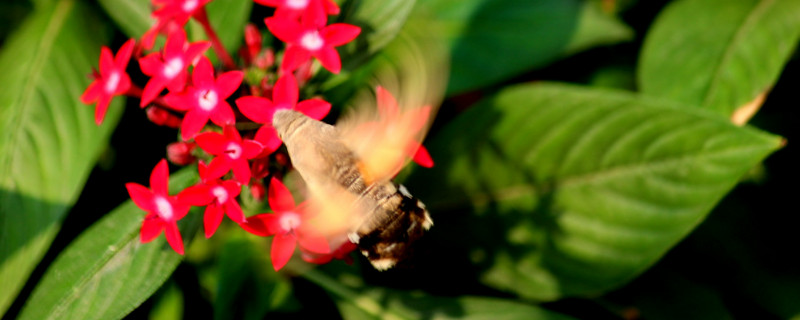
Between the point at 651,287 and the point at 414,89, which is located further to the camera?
the point at 651,287

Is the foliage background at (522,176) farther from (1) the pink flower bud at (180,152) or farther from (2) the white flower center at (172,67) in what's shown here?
(2) the white flower center at (172,67)

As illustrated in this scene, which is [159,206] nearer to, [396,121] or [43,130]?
[396,121]

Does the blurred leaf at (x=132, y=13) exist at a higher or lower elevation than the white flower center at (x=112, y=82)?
lower

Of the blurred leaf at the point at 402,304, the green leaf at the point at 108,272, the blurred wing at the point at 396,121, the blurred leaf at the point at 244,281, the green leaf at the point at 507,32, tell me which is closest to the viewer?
the blurred wing at the point at 396,121

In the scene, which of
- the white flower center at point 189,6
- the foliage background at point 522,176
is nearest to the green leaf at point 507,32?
the foliage background at point 522,176

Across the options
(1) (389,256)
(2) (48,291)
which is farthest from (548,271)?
(2) (48,291)

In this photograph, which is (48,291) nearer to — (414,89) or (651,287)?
(414,89)
